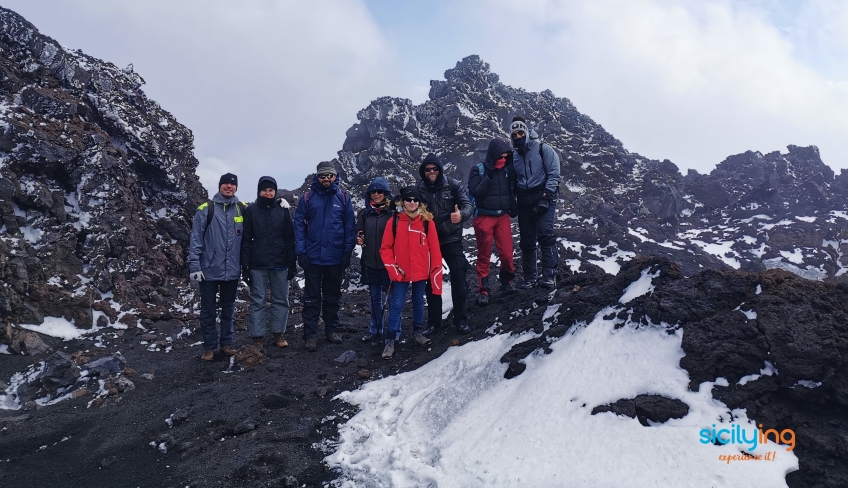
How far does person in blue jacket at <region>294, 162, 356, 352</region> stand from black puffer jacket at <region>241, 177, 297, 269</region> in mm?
285

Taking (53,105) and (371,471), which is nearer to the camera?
(371,471)

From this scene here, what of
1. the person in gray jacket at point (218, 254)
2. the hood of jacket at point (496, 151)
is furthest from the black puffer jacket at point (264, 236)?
the hood of jacket at point (496, 151)

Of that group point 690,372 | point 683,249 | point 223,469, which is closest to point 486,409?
point 690,372

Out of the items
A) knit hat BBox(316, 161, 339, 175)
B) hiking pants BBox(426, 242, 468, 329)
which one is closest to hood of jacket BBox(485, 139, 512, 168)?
hiking pants BBox(426, 242, 468, 329)

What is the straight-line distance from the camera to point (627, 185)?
55.5 m

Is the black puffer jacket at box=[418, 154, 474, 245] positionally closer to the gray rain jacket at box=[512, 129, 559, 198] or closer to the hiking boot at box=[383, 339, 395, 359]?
the gray rain jacket at box=[512, 129, 559, 198]

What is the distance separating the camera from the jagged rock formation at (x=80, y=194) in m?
9.00

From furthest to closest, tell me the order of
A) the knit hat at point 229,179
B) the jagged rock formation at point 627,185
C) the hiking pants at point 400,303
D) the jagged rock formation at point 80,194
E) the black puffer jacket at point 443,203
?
the jagged rock formation at point 627,185, the jagged rock formation at point 80,194, the knit hat at point 229,179, the black puffer jacket at point 443,203, the hiking pants at point 400,303

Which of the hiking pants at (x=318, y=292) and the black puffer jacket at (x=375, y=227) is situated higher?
A: the black puffer jacket at (x=375, y=227)

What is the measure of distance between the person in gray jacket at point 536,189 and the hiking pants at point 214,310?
195 inches

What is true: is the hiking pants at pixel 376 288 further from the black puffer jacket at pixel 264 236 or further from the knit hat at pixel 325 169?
the knit hat at pixel 325 169

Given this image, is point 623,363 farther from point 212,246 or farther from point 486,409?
point 212,246

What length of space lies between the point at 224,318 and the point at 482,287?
4.44m

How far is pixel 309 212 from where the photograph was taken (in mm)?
7449
